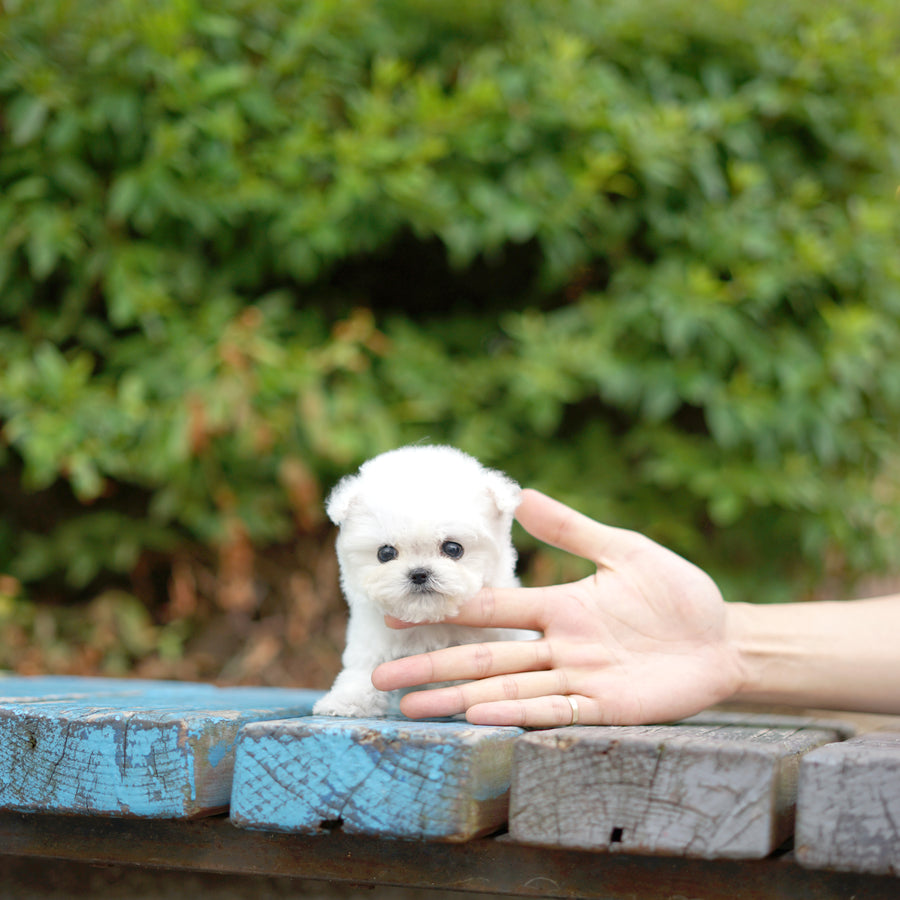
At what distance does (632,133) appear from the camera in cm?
370

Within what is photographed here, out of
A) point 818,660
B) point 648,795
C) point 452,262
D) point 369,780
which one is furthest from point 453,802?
point 452,262

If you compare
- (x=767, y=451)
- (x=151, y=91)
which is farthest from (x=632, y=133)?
(x=151, y=91)

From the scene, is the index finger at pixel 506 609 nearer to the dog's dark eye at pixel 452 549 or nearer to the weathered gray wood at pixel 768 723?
the dog's dark eye at pixel 452 549

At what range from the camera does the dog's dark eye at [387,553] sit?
1841mm

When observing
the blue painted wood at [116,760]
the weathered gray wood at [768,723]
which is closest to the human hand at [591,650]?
the weathered gray wood at [768,723]

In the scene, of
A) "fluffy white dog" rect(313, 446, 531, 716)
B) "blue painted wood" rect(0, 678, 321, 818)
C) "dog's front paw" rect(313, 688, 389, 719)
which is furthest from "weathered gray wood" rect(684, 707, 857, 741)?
"blue painted wood" rect(0, 678, 321, 818)

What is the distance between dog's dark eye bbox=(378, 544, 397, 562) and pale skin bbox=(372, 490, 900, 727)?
0.13 m

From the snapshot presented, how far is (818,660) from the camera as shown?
210 centimetres

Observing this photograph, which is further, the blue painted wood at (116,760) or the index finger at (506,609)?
the index finger at (506,609)

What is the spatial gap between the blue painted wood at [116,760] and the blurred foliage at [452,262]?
1.91 m

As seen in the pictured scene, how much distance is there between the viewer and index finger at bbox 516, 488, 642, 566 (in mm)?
2020

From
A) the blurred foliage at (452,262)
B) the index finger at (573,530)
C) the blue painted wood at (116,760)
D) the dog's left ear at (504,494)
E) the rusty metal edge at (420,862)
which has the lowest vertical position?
the rusty metal edge at (420,862)

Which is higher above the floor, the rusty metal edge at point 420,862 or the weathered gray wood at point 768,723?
the weathered gray wood at point 768,723

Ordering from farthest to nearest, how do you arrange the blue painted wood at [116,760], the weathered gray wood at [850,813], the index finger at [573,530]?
the index finger at [573,530] < the blue painted wood at [116,760] < the weathered gray wood at [850,813]
